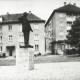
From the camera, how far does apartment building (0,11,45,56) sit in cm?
4441

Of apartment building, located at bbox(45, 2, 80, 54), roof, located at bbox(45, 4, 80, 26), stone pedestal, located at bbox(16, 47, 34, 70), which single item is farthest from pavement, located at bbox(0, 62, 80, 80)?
roof, located at bbox(45, 4, 80, 26)

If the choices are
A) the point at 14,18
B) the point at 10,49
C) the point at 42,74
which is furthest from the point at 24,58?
the point at 14,18

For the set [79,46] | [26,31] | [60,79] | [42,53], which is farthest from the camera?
[42,53]

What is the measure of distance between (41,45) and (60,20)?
10627mm

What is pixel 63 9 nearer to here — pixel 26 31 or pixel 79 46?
pixel 79 46

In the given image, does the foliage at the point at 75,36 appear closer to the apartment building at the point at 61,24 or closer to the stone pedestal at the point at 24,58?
the apartment building at the point at 61,24

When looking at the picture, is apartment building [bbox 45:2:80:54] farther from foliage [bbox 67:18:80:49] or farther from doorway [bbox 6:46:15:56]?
foliage [bbox 67:18:80:49]

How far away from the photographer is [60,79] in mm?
8906

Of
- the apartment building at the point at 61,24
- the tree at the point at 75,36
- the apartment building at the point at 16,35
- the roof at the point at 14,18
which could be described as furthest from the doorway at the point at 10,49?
the tree at the point at 75,36

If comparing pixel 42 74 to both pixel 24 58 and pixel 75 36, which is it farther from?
pixel 75 36

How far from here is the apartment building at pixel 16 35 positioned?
44406mm

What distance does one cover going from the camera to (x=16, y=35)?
4566 cm

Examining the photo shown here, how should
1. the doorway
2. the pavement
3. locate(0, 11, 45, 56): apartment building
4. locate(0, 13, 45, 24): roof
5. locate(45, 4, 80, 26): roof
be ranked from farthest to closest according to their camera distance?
locate(45, 4, 80, 26): roof < the doorway < locate(0, 13, 45, 24): roof < locate(0, 11, 45, 56): apartment building < the pavement

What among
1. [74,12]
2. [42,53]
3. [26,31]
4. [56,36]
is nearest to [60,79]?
[26,31]
